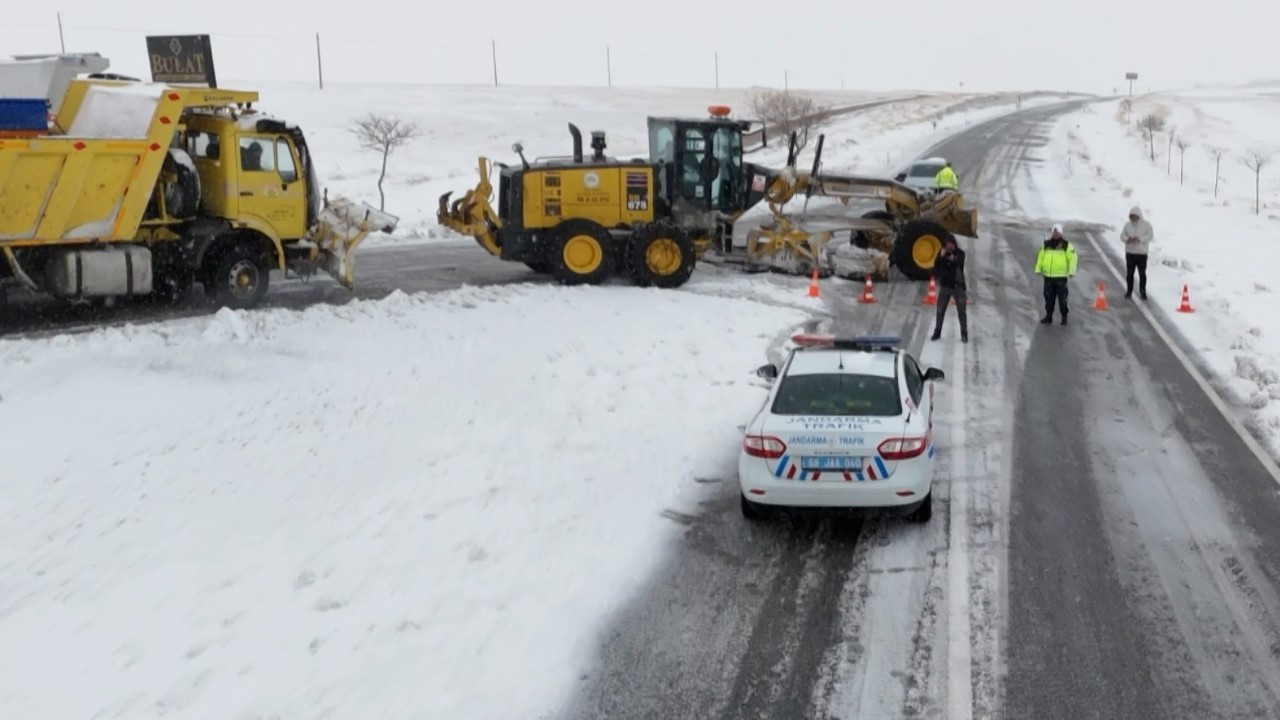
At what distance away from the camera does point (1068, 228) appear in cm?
2986

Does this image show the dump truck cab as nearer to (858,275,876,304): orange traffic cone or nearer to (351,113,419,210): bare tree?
(858,275,876,304): orange traffic cone

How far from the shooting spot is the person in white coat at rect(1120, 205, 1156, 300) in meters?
19.7

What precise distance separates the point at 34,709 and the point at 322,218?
1236cm

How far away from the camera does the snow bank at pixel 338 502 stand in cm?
753

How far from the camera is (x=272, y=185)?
17.8 meters

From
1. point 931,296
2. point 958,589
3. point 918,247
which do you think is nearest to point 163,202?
point 931,296

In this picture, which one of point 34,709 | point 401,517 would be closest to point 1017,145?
point 401,517

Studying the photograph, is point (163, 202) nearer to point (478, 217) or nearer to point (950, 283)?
point (478, 217)

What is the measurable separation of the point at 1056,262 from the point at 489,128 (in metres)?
46.3

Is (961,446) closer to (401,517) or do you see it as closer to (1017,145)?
(401,517)

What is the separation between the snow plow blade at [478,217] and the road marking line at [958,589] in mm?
9062

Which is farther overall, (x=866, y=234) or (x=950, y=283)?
(x=866, y=234)

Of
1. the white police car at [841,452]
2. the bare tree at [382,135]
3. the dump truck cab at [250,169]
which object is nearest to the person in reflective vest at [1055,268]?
the white police car at [841,452]

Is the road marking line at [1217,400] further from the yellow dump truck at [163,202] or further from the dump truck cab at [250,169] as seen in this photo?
the dump truck cab at [250,169]
